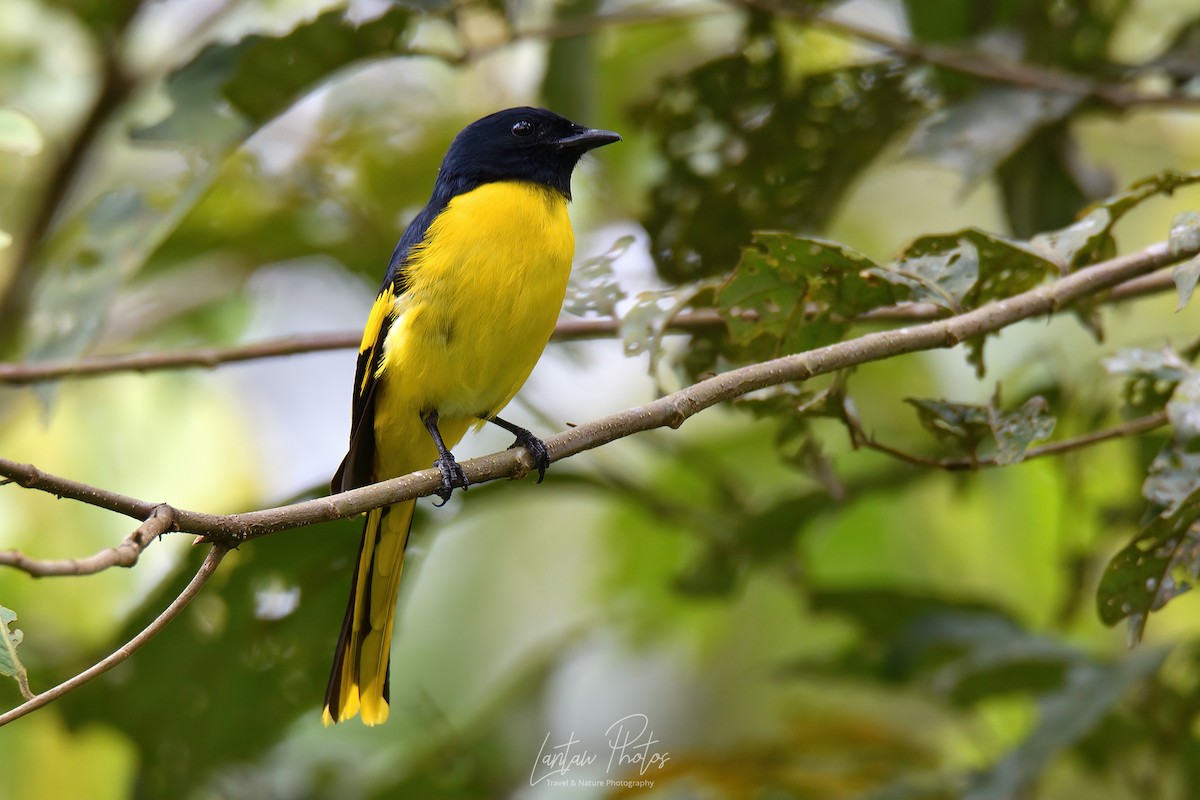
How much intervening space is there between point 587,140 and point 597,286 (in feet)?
1.96

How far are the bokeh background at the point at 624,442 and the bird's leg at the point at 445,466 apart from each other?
0.33m

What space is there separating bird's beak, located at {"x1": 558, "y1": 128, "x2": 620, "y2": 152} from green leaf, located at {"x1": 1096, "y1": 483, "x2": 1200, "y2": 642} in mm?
1748

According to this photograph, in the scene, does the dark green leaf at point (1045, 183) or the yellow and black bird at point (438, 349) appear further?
the dark green leaf at point (1045, 183)

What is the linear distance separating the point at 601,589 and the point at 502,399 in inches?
64.4

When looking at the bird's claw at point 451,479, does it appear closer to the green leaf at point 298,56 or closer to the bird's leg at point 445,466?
the bird's leg at point 445,466

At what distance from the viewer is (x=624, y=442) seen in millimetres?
5344

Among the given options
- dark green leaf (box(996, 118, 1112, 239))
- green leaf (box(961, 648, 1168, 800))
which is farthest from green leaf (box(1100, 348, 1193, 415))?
dark green leaf (box(996, 118, 1112, 239))

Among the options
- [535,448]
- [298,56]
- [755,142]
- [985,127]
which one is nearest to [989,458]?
[535,448]

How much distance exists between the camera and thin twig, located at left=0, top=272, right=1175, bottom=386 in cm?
281

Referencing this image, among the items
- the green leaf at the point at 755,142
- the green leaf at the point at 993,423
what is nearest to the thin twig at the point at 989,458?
the green leaf at the point at 993,423

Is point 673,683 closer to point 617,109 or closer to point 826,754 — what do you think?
point 826,754

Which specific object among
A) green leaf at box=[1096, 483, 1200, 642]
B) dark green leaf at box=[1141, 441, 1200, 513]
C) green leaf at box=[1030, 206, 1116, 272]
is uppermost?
green leaf at box=[1030, 206, 1116, 272]

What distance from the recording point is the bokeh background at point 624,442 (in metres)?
3.15

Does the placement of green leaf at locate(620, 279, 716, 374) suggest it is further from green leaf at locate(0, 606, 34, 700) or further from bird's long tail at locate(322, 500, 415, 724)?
green leaf at locate(0, 606, 34, 700)
